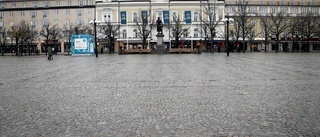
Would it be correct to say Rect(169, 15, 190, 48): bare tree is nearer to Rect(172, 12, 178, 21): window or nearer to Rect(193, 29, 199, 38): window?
Rect(172, 12, 178, 21): window

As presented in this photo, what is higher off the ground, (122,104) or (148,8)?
(148,8)

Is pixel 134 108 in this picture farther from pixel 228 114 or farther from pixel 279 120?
pixel 279 120

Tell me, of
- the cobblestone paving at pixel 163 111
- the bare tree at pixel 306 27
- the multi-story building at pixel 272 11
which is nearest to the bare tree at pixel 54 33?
the multi-story building at pixel 272 11

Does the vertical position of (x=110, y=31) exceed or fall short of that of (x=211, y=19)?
it falls short

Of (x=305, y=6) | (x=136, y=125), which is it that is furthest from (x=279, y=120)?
(x=305, y=6)

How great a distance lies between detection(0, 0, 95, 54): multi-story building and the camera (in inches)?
3563

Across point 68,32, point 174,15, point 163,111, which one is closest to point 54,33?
point 68,32

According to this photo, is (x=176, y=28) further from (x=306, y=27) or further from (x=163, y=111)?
(x=163, y=111)

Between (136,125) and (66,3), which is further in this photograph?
(66,3)

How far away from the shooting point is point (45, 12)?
302 feet

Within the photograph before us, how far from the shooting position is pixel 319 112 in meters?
7.17

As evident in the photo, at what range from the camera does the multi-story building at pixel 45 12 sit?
90500 mm

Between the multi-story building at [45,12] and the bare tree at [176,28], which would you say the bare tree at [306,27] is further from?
the multi-story building at [45,12]

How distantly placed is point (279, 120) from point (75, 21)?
291 ft
